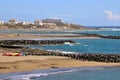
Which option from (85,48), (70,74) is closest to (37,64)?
(70,74)

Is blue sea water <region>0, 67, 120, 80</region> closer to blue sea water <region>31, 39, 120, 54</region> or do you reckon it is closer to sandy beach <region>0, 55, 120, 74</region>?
sandy beach <region>0, 55, 120, 74</region>

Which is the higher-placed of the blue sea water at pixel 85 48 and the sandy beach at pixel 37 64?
the sandy beach at pixel 37 64

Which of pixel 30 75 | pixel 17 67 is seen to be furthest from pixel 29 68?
pixel 30 75

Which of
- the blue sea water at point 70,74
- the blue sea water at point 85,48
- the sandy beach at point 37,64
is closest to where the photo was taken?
the blue sea water at point 70,74

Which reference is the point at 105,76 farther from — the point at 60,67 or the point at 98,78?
the point at 60,67

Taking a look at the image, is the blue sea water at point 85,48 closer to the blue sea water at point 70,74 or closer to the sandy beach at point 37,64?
the sandy beach at point 37,64

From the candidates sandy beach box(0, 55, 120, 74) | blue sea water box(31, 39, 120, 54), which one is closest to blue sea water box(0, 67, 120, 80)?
sandy beach box(0, 55, 120, 74)

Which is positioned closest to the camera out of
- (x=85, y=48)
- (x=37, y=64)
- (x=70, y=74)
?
(x=70, y=74)

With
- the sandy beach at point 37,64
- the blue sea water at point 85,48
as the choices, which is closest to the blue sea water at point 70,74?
the sandy beach at point 37,64

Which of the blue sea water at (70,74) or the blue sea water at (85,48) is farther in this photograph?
the blue sea water at (85,48)

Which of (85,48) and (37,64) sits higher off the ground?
(37,64)

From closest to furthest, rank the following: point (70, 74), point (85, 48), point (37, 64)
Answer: point (70, 74) < point (37, 64) < point (85, 48)

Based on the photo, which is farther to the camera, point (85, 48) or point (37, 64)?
point (85, 48)

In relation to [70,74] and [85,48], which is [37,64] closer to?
[70,74]
